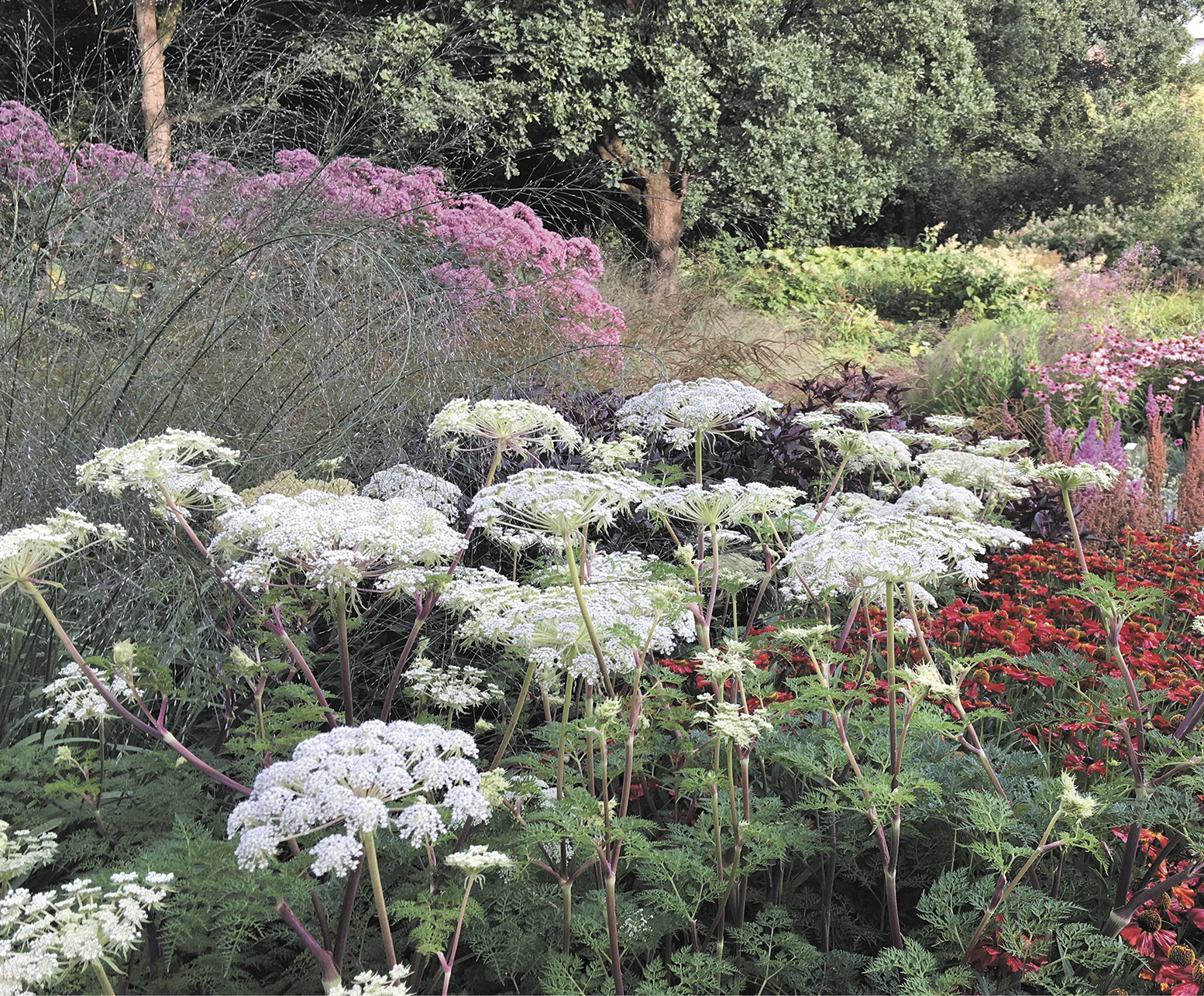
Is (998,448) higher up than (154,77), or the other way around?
(154,77)


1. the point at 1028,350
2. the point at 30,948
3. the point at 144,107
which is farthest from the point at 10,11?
the point at 30,948

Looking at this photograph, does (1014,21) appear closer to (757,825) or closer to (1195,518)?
(1195,518)

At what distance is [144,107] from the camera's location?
200 inches

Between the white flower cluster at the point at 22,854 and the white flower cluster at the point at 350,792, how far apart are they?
332 mm

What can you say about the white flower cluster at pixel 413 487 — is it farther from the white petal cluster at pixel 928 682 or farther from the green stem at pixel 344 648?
the white petal cluster at pixel 928 682

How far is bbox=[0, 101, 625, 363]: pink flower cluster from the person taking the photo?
3465mm

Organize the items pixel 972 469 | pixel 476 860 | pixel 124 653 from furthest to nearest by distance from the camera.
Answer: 1. pixel 972 469
2. pixel 124 653
3. pixel 476 860

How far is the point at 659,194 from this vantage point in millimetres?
12609

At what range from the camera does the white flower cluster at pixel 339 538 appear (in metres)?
1.34

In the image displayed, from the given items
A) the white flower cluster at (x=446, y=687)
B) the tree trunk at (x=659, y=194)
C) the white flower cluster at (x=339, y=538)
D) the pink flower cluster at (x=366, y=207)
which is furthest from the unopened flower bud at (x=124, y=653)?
the tree trunk at (x=659, y=194)

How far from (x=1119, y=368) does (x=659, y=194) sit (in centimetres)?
797

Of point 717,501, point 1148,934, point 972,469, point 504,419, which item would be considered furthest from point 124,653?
point 972,469

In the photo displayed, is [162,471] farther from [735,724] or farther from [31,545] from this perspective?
[735,724]

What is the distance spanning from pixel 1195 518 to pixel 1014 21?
61.8 ft
